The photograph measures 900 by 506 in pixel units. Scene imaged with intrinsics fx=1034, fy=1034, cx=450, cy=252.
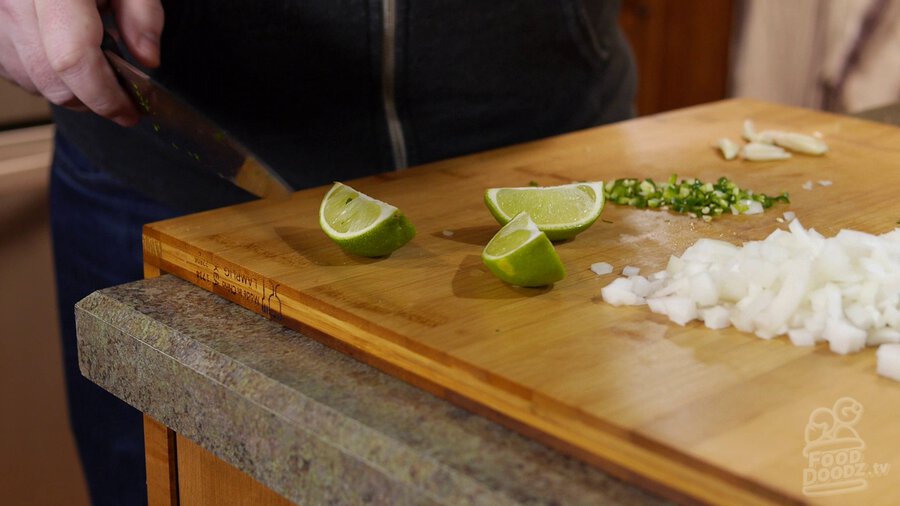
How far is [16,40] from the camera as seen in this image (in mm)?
1214

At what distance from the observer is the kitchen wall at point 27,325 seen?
2.18 metres

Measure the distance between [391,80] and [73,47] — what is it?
510 mm

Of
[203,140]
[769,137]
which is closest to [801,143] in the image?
[769,137]

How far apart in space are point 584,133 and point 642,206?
39 centimetres

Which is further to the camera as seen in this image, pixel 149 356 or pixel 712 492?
pixel 149 356

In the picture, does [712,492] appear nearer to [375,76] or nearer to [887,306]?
[887,306]

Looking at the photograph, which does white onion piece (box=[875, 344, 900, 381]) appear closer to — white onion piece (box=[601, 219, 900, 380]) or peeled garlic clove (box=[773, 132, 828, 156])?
white onion piece (box=[601, 219, 900, 380])

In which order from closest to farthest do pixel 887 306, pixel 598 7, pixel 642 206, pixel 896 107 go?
1. pixel 887 306
2. pixel 642 206
3. pixel 598 7
4. pixel 896 107

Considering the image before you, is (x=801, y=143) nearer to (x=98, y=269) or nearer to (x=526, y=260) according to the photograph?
(x=526, y=260)

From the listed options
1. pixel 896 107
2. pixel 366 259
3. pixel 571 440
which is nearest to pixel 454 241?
pixel 366 259

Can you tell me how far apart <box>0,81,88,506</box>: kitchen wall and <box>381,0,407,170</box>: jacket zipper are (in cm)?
100

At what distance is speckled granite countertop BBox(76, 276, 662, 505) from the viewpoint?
75cm

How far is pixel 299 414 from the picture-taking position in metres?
0.84

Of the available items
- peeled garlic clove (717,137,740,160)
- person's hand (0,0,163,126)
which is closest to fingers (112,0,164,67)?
person's hand (0,0,163,126)
